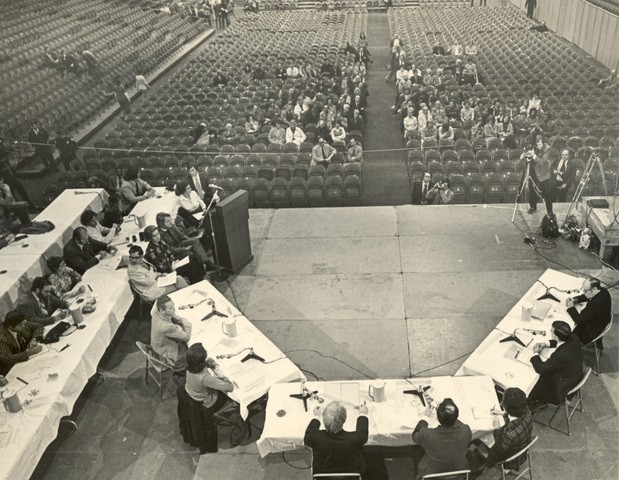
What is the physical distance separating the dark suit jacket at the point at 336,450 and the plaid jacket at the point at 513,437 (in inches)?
46.4

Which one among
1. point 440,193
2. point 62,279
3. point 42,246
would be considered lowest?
point 440,193

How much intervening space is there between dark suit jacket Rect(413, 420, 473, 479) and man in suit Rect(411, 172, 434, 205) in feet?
22.3

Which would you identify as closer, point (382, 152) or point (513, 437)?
point (513, 437)

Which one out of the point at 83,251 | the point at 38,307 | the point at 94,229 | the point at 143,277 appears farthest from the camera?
the point at 94,229

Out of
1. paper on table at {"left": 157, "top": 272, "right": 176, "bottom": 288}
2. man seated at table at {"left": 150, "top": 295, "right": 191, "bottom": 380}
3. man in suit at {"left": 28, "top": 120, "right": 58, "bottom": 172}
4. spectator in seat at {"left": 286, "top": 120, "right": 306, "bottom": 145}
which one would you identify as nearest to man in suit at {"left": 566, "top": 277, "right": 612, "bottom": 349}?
man seated at table at {"left": 150, "top": 295, "right": 191, "bottom": 380}

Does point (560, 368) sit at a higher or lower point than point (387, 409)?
higher

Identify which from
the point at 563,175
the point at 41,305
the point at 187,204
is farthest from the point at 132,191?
the point at 563,175

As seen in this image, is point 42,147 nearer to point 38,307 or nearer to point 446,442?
point 38,307

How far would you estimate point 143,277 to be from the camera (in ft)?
24.3

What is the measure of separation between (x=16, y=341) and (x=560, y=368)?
592 cm

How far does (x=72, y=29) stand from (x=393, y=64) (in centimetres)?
1684

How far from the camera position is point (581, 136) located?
41.5 ft

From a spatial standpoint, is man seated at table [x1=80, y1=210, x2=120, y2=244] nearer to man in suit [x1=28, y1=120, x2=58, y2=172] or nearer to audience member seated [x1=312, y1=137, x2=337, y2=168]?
audience member seated [x1=312, y1=137, x2=337, y2=168]

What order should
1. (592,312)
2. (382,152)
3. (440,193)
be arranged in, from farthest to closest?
Answer: 1. (382,152)
2. (440,193)
3. (592,312)
